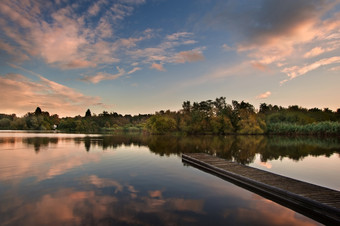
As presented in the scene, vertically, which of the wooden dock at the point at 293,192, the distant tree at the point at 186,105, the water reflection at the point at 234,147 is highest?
the distant tree at the point at 186,105

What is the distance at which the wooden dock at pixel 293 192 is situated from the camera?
6594 millimetres

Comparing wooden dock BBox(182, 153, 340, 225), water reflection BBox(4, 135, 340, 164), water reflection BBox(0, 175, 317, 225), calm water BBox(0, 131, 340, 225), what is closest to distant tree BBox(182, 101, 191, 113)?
water reflection BBox(4, 135, 340, 164)

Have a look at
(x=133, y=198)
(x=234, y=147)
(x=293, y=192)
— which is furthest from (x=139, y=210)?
(x=234, y=147)

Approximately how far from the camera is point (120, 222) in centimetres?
→ 625

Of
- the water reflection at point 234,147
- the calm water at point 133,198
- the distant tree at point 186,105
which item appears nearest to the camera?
the calm water at point 133,198

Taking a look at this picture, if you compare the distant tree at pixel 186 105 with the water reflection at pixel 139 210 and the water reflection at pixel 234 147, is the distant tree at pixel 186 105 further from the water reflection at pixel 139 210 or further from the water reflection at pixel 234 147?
the water reflection at pixel 139 210

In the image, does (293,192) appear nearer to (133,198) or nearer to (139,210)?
(139,210)

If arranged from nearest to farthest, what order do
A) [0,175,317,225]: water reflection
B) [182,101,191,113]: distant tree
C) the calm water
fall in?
[0,175,317,225]: water reflection, the calm water, [182,101,191,113]: distant tree

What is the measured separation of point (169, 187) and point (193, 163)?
662cm

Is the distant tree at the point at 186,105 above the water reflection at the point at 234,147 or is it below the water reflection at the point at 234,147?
above

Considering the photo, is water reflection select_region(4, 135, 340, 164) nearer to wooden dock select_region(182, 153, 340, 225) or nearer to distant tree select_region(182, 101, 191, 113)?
wooden dock select_region(182, 153, 340, 225)

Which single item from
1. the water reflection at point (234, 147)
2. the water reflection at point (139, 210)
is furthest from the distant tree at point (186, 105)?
the water reflection at point (139, 210)

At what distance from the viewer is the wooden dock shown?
659 cm

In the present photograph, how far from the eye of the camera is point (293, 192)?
7.96 metres
